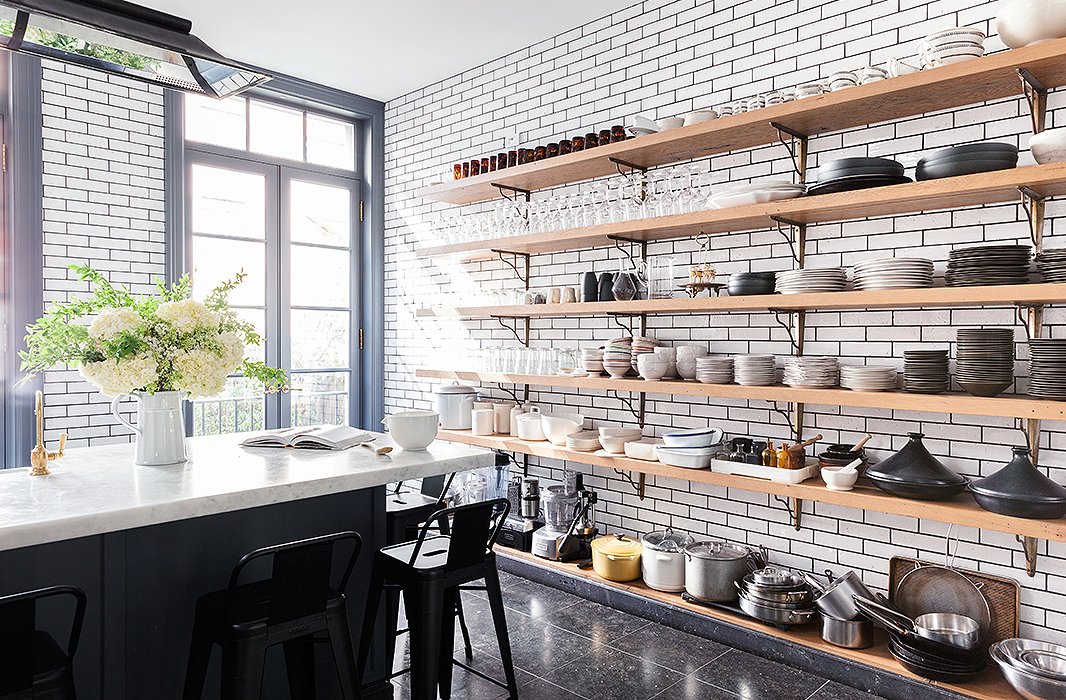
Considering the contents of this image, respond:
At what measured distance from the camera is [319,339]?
239 inches

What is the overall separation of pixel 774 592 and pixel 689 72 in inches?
111

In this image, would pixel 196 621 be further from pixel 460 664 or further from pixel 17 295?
pixel 17 295

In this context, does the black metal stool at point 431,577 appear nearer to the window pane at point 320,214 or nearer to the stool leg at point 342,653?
the stool leg at point 342,653

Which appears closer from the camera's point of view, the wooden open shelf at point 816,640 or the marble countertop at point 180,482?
the marble countertop at point 180,482

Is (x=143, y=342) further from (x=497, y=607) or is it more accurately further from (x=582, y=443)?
(x=582, y=443)

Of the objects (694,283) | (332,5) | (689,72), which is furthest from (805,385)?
(332,5)

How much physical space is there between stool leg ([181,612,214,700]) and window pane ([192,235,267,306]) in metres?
3.48

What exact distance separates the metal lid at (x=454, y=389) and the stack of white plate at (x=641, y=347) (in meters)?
1.48

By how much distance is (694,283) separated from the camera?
150 inches

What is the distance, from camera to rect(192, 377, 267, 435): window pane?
538 centimetres

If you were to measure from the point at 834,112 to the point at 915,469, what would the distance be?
160 cm

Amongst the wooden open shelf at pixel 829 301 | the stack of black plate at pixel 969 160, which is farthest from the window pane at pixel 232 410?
the stack of black plate at pixel 969 160

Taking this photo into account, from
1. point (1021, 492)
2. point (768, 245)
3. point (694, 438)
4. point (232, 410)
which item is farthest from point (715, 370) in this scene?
point (232, 410)

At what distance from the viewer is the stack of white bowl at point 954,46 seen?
2.93m
